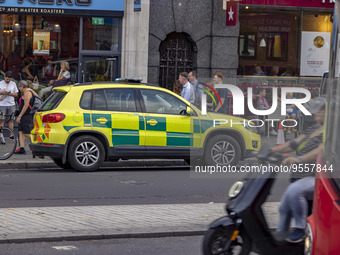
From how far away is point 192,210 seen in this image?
9.02 metres

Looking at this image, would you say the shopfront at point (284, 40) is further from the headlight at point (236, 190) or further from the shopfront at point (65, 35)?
the headlight at point (236, 190)

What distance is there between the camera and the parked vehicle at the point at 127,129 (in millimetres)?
13383

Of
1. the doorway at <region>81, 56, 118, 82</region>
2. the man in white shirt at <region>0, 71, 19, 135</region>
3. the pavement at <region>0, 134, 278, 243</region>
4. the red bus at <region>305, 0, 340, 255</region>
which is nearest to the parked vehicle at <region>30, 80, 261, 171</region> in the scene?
the pavement at <region>0, 134, 278, 243</region>

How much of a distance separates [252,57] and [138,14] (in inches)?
148

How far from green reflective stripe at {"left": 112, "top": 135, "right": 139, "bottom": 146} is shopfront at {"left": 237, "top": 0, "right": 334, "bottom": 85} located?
27.6 ft

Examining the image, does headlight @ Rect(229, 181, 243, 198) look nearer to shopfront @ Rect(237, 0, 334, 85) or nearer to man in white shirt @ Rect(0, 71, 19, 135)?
man in white shirt @ Rect(0, 71, 19, 135)

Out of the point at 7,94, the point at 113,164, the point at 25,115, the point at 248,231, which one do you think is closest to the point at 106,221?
the point at 248,231

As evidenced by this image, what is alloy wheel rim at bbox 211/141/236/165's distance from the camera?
1384 centimetres

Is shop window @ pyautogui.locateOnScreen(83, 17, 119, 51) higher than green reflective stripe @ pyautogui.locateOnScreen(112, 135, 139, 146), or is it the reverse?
shop window @ pyautogui.locateOnScreen(83, 17, 119, 51)

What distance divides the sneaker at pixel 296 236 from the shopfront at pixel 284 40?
15.8 metres

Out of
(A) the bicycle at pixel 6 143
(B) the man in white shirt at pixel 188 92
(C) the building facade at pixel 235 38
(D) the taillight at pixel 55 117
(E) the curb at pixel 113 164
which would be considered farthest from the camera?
(C) the building facade at pixel 235 38

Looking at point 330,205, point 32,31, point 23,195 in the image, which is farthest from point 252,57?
point 330,205

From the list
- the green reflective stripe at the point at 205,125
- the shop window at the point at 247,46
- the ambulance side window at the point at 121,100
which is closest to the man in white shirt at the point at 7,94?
the ambulance side window at the point at 121,100

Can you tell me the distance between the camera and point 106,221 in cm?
813
